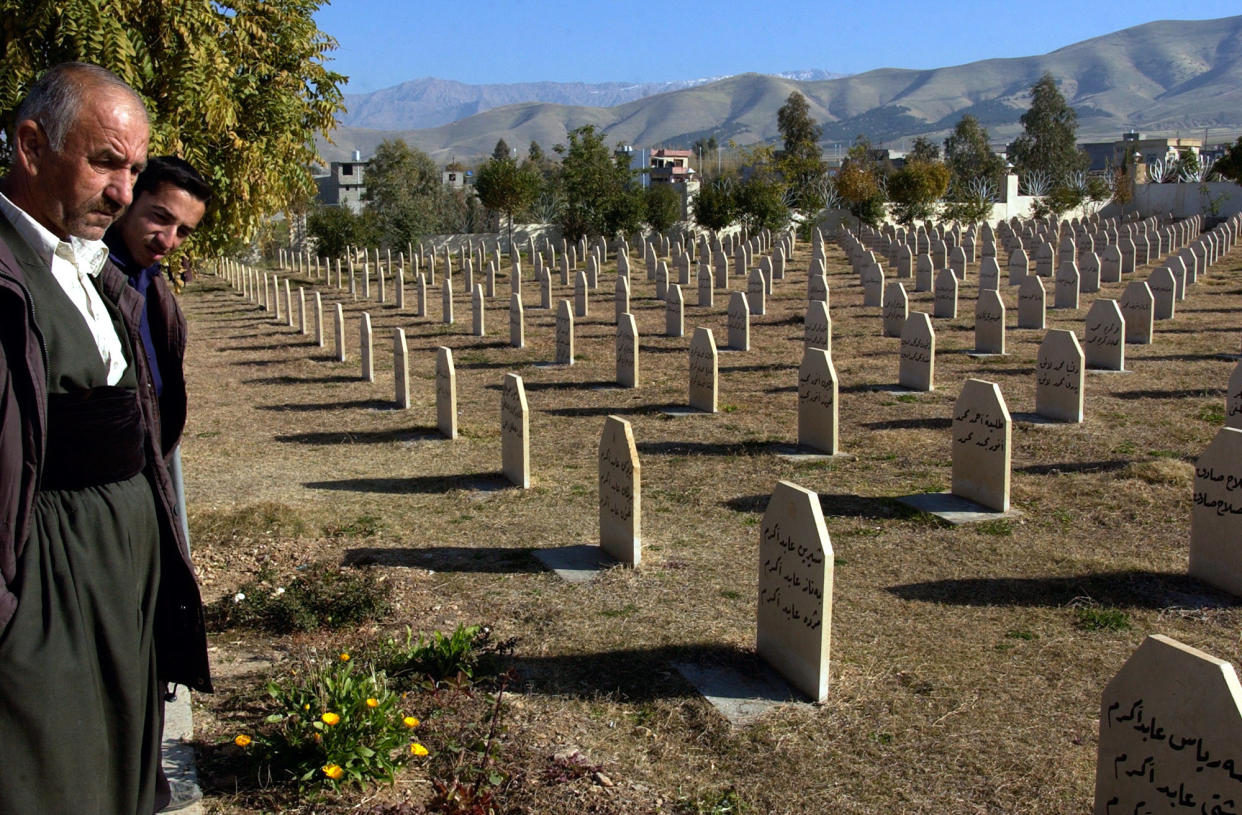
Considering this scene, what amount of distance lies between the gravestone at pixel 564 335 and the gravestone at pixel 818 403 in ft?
18.3

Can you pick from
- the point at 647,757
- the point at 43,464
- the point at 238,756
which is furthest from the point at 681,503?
the point at 43,464

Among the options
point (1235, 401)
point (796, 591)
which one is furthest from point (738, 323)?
point (796, 591)

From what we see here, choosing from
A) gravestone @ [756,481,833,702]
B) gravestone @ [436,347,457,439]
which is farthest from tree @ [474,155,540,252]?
gravestone @ [756,481,833,702]

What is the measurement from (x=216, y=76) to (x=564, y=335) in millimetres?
8281

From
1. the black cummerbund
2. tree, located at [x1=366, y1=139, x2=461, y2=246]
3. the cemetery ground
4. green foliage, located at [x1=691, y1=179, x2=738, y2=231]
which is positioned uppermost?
tree, located at [x1=366, y1=139, x2=461, y2=246]

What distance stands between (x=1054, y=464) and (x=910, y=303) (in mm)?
11995

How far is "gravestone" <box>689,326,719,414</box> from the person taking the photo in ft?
35.6

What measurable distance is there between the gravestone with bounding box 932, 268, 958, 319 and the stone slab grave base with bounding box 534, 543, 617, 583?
40.3 ft

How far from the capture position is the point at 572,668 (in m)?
4.91

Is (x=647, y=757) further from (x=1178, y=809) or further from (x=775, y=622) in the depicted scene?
(x=1178, y=809)

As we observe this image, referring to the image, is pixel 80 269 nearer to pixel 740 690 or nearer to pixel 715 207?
pixel 740 690

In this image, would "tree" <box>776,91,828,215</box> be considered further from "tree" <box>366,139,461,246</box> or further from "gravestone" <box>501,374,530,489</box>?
"gravestone" <box>501,374,530,489</box>

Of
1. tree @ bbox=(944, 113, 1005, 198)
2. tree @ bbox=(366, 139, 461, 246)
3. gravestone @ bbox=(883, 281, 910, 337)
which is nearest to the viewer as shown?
gravestone @ bbox=(883, 281, 910, 337)

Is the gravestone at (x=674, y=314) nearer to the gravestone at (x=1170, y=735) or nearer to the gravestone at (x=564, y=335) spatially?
the gravestone at (x=564, y=335)
